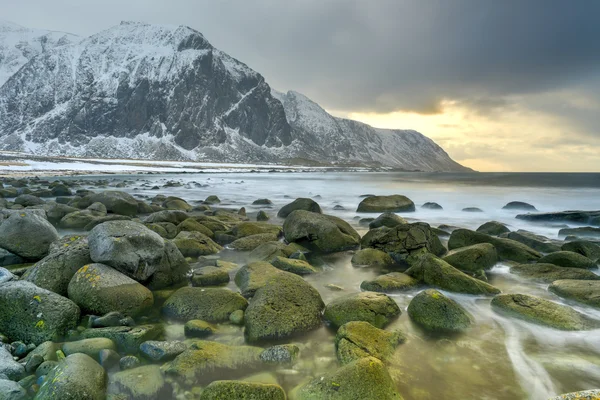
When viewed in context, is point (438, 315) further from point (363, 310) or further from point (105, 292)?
point (105, 292)

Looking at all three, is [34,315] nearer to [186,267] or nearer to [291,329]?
[186,267]

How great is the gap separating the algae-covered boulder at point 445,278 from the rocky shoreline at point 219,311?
24mm

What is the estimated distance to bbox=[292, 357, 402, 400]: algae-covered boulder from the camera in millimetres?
3186

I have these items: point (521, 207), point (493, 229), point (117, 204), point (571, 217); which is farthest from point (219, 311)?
point (521, 207)

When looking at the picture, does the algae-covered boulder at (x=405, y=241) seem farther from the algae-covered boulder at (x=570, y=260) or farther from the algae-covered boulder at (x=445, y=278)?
the algae-covered boulder at (x=570, y=260)

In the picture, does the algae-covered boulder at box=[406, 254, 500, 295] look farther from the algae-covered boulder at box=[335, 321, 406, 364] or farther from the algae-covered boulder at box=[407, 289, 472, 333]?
the algae-covered boulder at box=[335, 321, 406, 364]

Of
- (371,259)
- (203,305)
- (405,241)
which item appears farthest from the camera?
(405,241)

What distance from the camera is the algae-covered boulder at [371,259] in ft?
26.8

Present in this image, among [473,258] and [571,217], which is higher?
[571,217]

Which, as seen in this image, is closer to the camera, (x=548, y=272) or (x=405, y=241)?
(x=548, y=272)

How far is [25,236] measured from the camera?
6934mm

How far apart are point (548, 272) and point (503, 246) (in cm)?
157

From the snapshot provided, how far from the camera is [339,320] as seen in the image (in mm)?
5008

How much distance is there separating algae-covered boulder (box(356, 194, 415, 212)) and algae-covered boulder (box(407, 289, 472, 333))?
39.7ft
